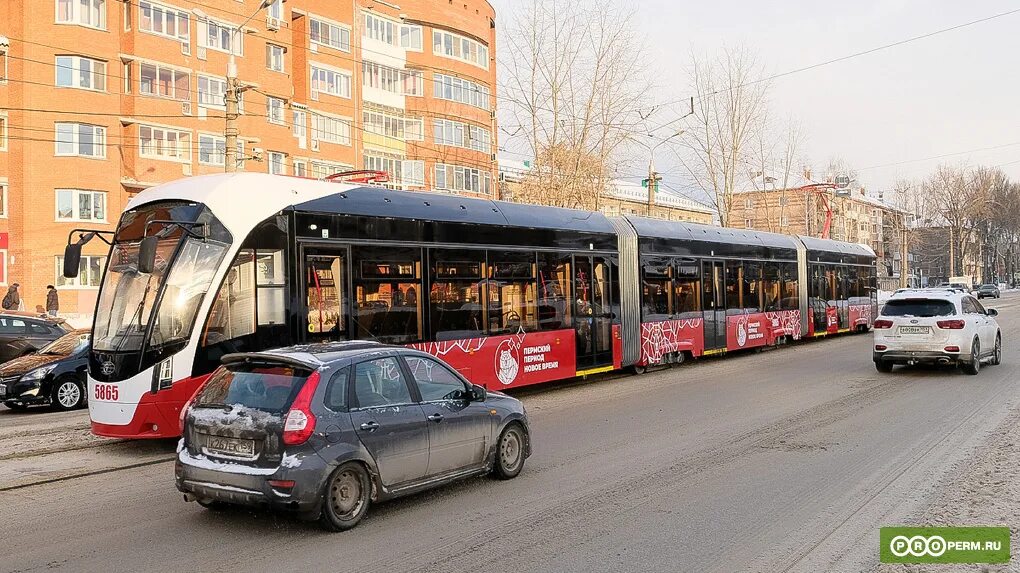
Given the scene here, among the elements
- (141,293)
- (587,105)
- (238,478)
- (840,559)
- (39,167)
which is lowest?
(840,559)

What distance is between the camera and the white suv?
15930mm

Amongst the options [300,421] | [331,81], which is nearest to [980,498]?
[300,421]

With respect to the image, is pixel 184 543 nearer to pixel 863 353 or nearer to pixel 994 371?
pixel 994 371

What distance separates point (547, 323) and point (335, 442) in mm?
8991

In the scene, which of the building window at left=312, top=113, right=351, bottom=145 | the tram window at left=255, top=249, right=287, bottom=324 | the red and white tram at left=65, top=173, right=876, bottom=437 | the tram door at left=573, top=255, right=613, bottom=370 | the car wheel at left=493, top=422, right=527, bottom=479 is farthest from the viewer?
the building window at left=312, top=113, right=351, bottom=145

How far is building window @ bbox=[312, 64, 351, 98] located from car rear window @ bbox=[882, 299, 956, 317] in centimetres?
3306

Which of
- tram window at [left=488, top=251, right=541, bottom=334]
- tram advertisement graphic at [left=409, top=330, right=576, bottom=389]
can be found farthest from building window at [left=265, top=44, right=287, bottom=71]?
tram advertisement graphic at [left=409, top=330, right=576, bottom=389]

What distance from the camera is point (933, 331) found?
16.1 m

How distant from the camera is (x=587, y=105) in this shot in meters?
32.2

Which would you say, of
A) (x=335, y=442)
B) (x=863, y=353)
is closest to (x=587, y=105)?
(x=863, y=353)

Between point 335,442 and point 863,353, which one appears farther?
point 863,353

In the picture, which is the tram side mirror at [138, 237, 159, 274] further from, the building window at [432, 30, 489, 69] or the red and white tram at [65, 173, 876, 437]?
the building window at [432, 30, 489, 69]

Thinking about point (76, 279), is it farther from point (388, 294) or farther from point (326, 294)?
point (326, 294)

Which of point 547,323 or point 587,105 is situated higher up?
point 587,105
